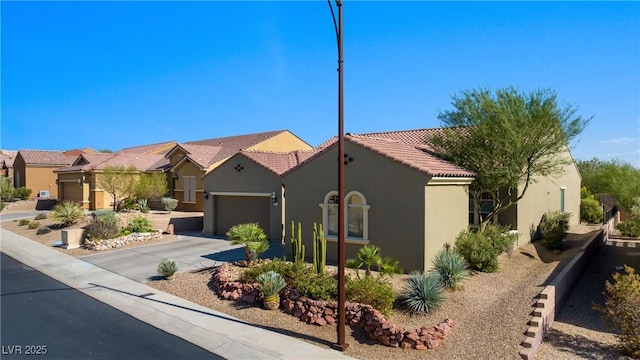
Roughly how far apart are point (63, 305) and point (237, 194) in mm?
11310

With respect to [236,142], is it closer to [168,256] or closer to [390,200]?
[168,256]

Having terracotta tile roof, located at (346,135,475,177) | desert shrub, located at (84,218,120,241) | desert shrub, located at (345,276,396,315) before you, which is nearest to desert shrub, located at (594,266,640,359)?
desert shrub, located at (345,276,396,315)

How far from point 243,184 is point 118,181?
12644 millimetres

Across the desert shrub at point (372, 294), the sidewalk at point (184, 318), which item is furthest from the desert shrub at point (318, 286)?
the sidewalk at point (184, 318)

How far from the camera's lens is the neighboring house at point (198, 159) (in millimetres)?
29891

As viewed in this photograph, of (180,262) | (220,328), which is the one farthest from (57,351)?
(180,262)

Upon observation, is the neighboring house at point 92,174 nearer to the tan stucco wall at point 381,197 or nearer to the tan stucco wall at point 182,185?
the tan stucco wall at point 182,185

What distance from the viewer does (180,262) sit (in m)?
16.5

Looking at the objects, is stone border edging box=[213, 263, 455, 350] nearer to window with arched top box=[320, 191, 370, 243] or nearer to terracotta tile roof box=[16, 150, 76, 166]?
window with arched top box=[320, 191, 370, 243]

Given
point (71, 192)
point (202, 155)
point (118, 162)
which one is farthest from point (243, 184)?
point (71, 192)

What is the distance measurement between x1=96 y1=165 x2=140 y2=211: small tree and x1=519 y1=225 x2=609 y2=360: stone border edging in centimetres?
2683

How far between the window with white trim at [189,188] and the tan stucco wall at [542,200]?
21241 millimetres

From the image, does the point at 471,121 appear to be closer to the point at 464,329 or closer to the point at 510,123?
the point at 510,123

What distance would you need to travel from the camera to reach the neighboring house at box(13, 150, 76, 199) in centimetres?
4622
